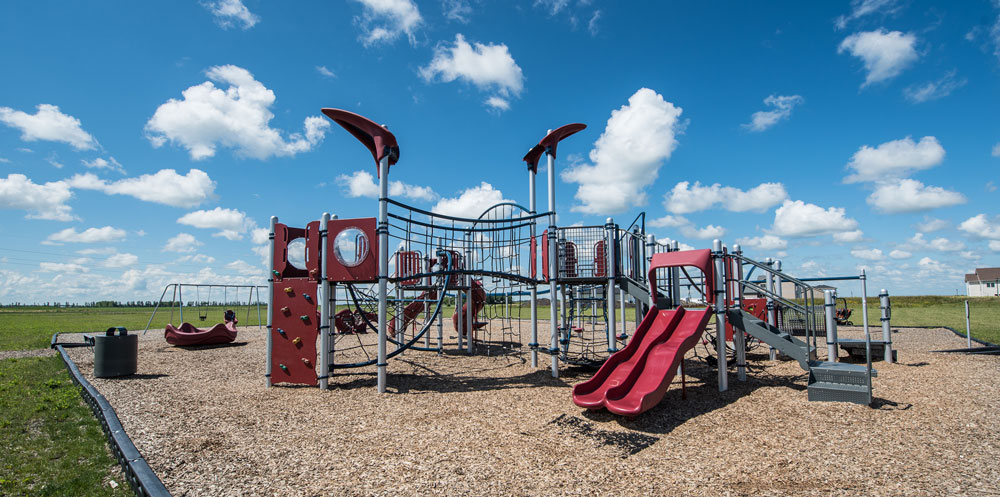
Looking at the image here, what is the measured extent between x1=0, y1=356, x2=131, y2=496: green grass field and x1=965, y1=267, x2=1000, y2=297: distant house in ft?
299

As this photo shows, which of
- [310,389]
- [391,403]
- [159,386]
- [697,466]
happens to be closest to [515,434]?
[697,466]

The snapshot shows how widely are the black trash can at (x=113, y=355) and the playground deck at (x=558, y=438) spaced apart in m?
0.65

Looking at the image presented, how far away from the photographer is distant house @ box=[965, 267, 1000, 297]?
7062 centimetres

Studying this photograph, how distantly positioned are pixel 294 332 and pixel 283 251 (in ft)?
5.59

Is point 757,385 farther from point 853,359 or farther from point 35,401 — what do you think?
point 35,401

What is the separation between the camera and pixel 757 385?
29.4 feet

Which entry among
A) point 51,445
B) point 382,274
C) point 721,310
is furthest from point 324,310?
point 721,310

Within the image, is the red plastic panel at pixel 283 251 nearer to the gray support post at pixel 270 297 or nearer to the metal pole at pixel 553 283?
the gray support post at pixel 270 297

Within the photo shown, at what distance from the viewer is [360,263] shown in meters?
9.59

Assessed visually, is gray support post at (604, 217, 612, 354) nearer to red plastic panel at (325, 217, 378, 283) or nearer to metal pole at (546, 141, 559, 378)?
metal pole at (546, 141, 559, 378)

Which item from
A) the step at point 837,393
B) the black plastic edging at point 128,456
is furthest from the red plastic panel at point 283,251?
the step at point 837,393

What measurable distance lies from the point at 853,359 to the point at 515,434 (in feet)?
31.4

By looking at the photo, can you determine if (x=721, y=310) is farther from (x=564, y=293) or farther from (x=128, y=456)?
(x=128, y=456)

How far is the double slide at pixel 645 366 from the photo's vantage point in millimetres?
6887
